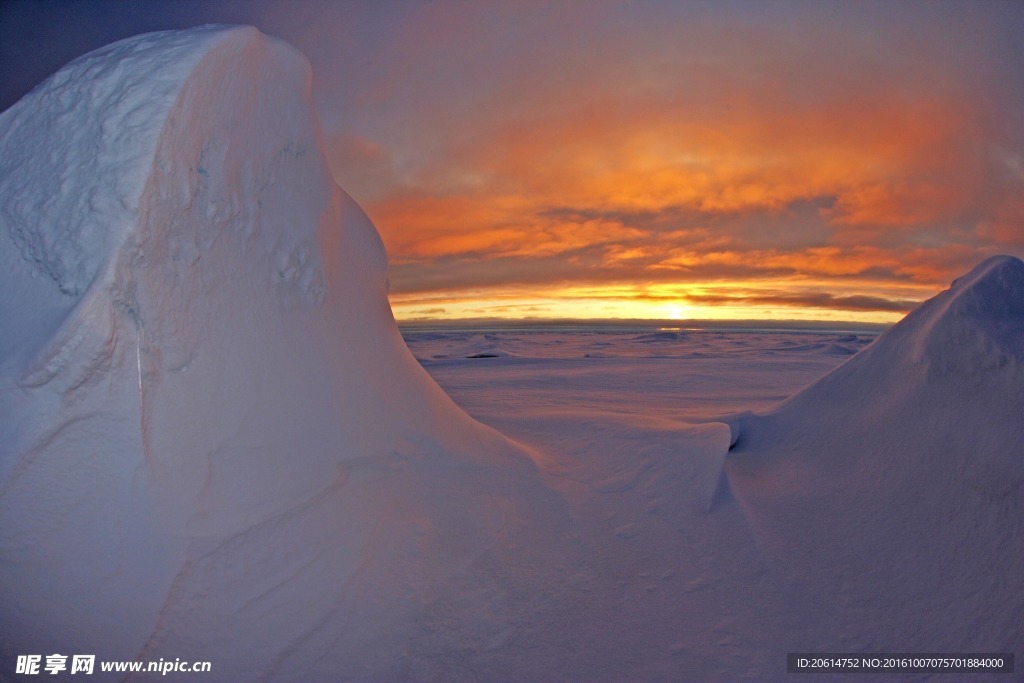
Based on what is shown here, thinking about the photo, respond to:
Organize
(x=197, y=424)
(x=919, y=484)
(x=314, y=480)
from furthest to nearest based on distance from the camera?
(x=919, y=484) → (x=314, y=480) → (x=197, y=424)

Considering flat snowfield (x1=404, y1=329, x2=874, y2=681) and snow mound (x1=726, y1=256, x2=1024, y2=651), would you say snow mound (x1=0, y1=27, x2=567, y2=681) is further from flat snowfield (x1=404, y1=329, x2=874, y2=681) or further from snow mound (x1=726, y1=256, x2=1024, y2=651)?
snow mound (x1=726, y1=256, x2=1024, y2=651)

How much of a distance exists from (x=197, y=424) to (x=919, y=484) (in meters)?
3.56

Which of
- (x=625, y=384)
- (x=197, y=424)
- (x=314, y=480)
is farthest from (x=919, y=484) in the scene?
(x=625, y=384)

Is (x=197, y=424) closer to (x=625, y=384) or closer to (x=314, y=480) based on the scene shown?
(x=314, y=480)

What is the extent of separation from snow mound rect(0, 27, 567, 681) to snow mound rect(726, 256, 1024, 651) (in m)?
1.38

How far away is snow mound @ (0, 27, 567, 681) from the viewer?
6.04 feet

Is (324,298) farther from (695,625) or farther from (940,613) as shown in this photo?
(940,613)

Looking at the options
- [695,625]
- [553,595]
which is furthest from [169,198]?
[695,625]

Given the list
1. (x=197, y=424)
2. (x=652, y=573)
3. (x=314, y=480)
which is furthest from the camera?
(x=652, y=573)

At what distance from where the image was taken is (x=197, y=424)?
2127 mm

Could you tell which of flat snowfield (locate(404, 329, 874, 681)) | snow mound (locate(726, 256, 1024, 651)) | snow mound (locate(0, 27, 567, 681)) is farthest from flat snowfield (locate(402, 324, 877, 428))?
snow mound (locate(0, 27, 567, 681))

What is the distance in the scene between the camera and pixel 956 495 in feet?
8.36

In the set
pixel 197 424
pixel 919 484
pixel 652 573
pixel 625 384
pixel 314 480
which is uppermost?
pixel 197 424

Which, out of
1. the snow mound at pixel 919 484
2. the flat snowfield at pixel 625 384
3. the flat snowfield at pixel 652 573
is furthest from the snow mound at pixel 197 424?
the flat snowfield at pixel 625 384
